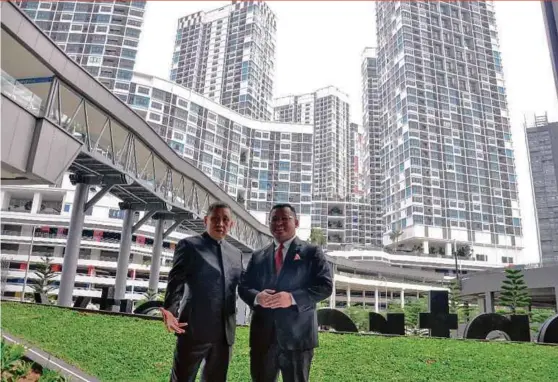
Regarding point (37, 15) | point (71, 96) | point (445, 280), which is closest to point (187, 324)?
point (71, 96)

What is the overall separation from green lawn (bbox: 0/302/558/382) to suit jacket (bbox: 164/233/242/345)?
2.96 metres

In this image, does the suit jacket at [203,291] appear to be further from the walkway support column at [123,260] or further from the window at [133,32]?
the window at [133,32]

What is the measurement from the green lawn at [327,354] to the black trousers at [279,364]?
116 inches

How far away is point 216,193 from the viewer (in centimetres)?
2319

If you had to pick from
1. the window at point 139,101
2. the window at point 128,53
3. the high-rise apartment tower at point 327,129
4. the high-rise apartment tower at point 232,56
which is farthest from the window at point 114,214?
the high-rise apartment tower at point 327,129

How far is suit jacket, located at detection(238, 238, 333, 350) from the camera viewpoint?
305 cm

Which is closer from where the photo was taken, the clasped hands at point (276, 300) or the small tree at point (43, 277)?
the clasped hands at point (276, 300)

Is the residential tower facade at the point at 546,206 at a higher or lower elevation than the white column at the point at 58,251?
higher

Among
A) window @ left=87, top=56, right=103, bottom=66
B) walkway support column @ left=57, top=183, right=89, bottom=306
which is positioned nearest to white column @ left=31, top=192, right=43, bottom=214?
window @ left=87, top=56, right=103, bottom=66

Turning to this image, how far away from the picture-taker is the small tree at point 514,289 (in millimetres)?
26375

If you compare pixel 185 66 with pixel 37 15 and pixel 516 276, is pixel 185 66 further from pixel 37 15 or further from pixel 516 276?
pixel 516 276

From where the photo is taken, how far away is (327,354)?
7.12 m

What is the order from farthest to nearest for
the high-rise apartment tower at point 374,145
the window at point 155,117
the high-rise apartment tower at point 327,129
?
the high-rise apartment tower at point 327,129, the high-rise apartment tower at point 374,145, the window at point 155,117

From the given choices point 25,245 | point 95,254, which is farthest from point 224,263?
point 25,245
